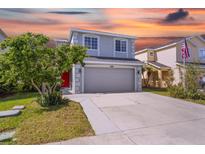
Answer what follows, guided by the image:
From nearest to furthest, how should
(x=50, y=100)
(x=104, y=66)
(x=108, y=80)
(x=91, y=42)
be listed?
1. (x=50, y=100)
2. (x=104, y=66)
3. (x=108, y=80)
4. (x=91, y=42)

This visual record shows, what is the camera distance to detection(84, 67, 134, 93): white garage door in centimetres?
1538

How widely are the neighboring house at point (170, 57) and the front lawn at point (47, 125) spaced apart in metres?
16.3

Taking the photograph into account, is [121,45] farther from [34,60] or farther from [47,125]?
[47,125]

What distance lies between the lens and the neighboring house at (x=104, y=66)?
15123 mm

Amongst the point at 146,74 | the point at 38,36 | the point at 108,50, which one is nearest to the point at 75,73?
the point at 108,50

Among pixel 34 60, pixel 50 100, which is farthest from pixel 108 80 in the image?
pixel 34 60

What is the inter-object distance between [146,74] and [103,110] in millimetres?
16150

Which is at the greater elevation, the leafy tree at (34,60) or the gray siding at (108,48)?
the gray siding at (108,48)

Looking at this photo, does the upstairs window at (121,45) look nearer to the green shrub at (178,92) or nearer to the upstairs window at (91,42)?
the upstairs window at (91,42)

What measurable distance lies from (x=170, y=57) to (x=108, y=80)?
10.1 m

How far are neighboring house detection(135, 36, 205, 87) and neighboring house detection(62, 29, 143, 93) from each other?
608cm

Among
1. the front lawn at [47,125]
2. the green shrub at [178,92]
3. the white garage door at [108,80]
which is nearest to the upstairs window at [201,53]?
the white garage door at [108,80]

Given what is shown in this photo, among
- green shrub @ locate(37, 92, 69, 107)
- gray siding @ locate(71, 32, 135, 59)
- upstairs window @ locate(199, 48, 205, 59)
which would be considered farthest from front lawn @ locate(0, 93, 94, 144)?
upstairs window @ locate(199, 48, 205, 59)

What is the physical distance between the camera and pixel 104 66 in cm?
1575
